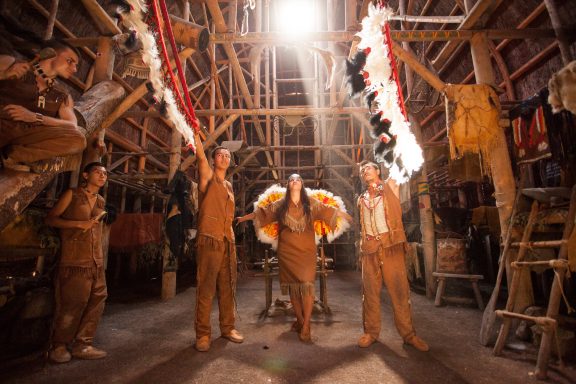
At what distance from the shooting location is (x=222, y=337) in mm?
3699

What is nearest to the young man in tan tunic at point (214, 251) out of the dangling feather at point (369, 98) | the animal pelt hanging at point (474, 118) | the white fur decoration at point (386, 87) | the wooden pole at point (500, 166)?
the dangling feather at point (369, 98)

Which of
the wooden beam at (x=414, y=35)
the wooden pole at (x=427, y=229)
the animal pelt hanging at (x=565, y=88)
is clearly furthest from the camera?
the wooden pole at (x=427, y=229)

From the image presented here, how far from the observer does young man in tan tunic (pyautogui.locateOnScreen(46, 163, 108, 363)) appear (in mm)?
3053

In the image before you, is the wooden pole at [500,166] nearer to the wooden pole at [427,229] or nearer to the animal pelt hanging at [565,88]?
the animal pelt hanging at [565,88]

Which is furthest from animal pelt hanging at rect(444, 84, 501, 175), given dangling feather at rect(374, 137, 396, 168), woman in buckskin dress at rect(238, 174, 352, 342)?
woman in buckskin dress at rect(238, 174, 352, 342)

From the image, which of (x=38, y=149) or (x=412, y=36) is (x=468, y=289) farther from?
Result: (x=38, y=149)

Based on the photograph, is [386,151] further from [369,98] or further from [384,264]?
[384,264]

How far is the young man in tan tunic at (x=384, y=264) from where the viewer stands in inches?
131

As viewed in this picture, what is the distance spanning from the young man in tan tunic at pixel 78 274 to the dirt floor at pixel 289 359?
23 cm

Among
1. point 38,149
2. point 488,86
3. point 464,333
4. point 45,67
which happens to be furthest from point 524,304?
point 45,67

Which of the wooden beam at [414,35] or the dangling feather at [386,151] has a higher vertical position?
the wooden beam at [414,35]

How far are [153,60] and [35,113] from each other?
1.12m

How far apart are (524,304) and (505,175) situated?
162 cm

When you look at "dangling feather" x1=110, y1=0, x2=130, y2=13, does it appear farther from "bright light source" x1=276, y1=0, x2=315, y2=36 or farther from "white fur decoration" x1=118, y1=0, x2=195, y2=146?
"bright light source" x1=276, y1=0, x2=315, y2=36
